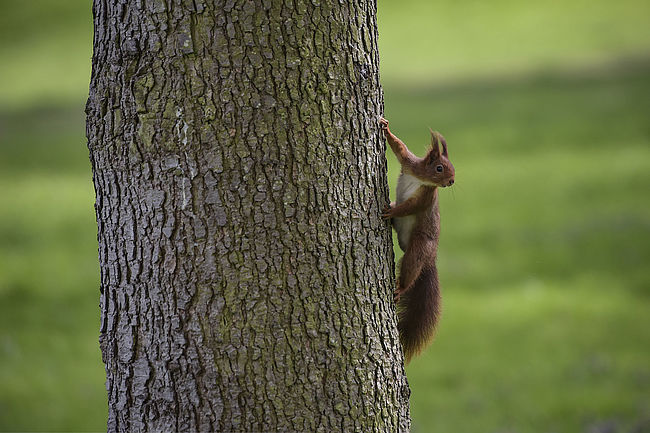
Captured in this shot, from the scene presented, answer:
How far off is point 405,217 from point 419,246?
0.42 feet

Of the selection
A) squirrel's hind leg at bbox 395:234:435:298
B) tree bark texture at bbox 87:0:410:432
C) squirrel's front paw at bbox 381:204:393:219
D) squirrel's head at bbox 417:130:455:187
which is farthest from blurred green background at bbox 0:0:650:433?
tree bark texture at bbox 87:0:410:432

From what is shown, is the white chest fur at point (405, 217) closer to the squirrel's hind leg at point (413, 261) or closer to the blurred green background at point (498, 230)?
the squirrel's hind leg at point (413, 261)

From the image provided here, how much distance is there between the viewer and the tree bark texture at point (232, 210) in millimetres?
2172

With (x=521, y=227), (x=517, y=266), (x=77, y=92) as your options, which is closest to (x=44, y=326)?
(x=517, y=266)

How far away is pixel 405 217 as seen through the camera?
281 centimetres

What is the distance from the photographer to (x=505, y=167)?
11.0m

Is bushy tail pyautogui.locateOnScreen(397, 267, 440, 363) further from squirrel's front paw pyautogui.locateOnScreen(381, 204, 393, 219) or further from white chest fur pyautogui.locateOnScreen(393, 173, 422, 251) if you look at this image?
squirrel's front paw pyautogui.locateOnScreen(381, 204, 393, 219)

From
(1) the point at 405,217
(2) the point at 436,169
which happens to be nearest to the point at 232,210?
(1) the point at 405,217

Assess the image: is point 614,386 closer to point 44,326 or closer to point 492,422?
point 492,422

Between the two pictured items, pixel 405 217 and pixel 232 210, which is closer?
pixel 232 210

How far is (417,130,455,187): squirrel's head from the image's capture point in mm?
2863

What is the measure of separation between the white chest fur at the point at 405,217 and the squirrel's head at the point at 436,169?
5cm

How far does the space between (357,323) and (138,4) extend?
4.05 ft

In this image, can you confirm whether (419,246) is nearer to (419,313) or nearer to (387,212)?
(419,313)
